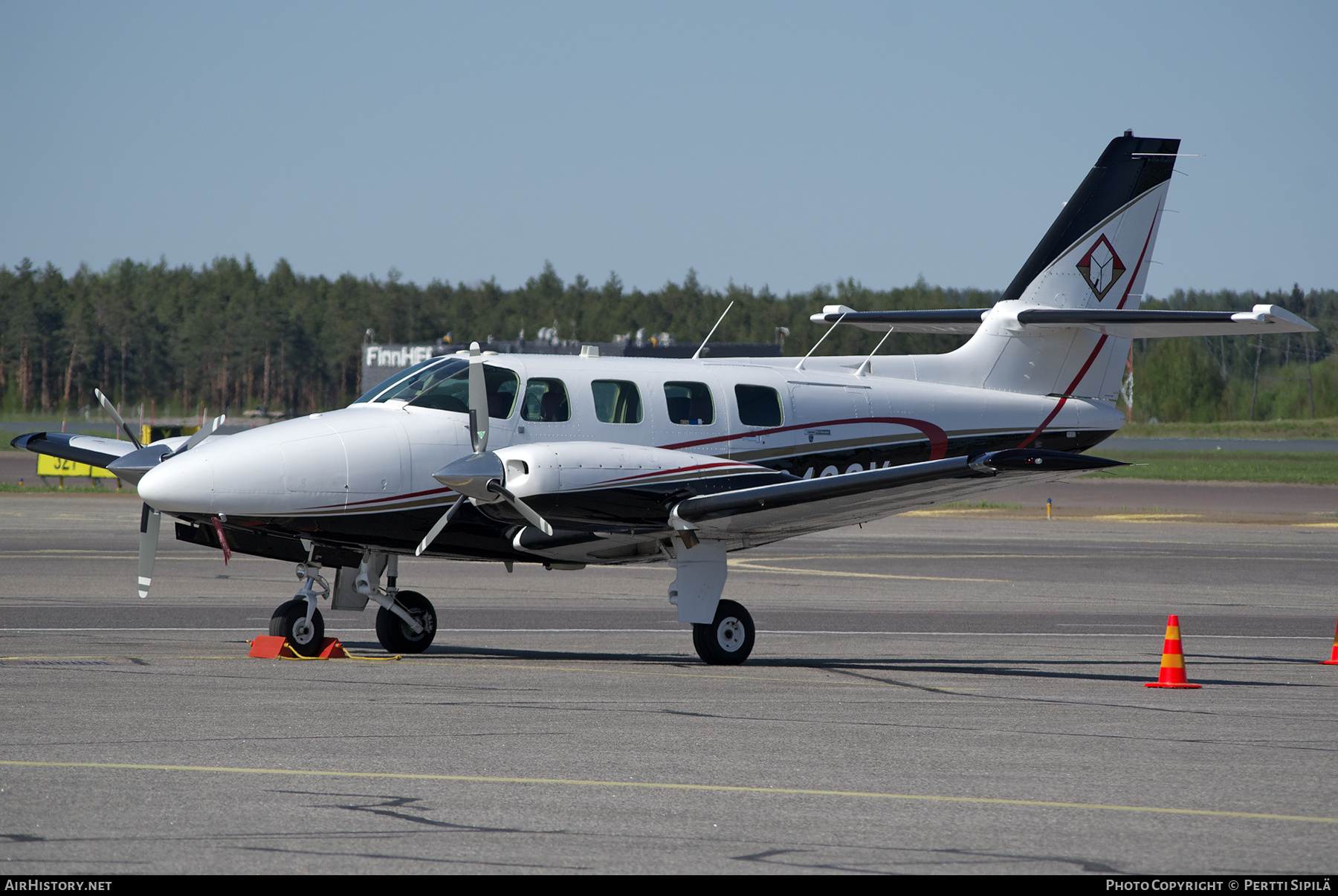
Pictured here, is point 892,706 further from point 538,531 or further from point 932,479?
point 538,531

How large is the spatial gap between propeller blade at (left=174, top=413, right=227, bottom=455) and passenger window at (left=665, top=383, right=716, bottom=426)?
4.62 meters

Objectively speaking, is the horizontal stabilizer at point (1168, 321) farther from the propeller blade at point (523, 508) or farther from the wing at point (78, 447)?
the wing at point (78, 447)

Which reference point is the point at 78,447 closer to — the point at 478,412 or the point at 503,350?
the point at 478,412

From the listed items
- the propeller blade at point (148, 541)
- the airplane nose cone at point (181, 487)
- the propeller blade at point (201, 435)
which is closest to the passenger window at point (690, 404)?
the propeller blade at point (201, 435)

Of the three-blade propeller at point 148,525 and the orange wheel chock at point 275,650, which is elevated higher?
the three-blade propeller at point 148,525

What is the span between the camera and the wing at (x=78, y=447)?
14859 millimetres

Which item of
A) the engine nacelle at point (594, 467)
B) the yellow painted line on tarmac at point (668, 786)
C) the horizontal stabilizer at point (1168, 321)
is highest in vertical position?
the horizontal stabilizer at point (1168, 321)

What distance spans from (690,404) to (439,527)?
120 inches

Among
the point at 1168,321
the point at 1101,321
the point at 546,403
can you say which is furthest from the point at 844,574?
the point at 546,403

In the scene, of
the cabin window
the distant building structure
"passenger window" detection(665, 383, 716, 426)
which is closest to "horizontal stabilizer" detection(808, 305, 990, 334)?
"passenger window" detection(665, 383, 716, 426)

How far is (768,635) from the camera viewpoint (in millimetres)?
16672

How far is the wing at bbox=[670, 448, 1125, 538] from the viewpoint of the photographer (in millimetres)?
12016

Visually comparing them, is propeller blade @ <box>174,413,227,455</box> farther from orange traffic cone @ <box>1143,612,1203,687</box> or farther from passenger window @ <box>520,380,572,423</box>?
orange traffic cone @ <box>1143,612,1203,687</box>

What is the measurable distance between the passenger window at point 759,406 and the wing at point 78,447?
265 inches
